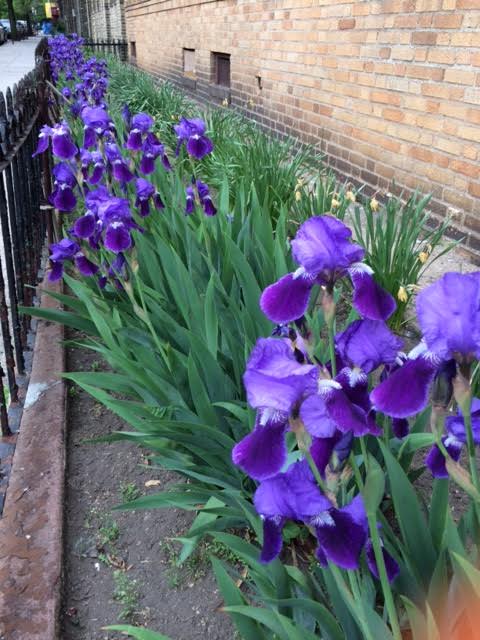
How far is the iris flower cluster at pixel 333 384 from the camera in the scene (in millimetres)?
751

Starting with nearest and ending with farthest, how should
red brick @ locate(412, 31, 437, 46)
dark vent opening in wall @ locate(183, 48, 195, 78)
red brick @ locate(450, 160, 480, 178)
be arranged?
red brick @ locate(450, 160, 480, 178) → red brick @ locate(412, 31, 437, 46) → dark vent opening in wall @ locate(183, 48, 195, 78)

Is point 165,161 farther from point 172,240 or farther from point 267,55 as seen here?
point 267,55

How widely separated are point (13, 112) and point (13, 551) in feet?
6.73

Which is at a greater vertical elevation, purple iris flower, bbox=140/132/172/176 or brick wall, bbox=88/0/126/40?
brick wall, bbox=88/0/126/40

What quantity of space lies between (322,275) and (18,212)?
7.43ft

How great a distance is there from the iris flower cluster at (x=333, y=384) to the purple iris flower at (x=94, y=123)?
233 centimetres

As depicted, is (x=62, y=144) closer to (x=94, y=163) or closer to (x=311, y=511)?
(x=94, y=163)

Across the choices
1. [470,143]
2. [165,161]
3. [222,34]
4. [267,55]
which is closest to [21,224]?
[165,161]

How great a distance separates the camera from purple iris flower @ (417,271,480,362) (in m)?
0.73

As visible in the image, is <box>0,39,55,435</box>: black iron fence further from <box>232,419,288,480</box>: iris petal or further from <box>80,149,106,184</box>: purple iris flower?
<box>232,419,288,480</box>: iris petal

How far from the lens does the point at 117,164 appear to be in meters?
2.69

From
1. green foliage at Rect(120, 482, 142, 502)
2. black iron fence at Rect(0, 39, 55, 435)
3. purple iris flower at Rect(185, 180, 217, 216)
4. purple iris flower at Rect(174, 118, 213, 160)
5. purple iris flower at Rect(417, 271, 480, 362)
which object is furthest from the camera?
purple iris flower at Rect(174, 118, 213, 160)

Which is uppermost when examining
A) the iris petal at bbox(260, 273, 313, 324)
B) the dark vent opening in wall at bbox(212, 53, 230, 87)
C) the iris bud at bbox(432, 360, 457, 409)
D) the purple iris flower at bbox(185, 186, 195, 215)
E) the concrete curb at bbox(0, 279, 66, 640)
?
the dark vent opening in wall at bbox(212, 53, 230, 87)

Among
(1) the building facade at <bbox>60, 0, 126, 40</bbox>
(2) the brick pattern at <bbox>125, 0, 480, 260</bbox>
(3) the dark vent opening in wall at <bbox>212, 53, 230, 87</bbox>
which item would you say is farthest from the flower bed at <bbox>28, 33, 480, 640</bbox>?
(1) the building facade at <bbox>60, 0, 126, 40</bbox>
